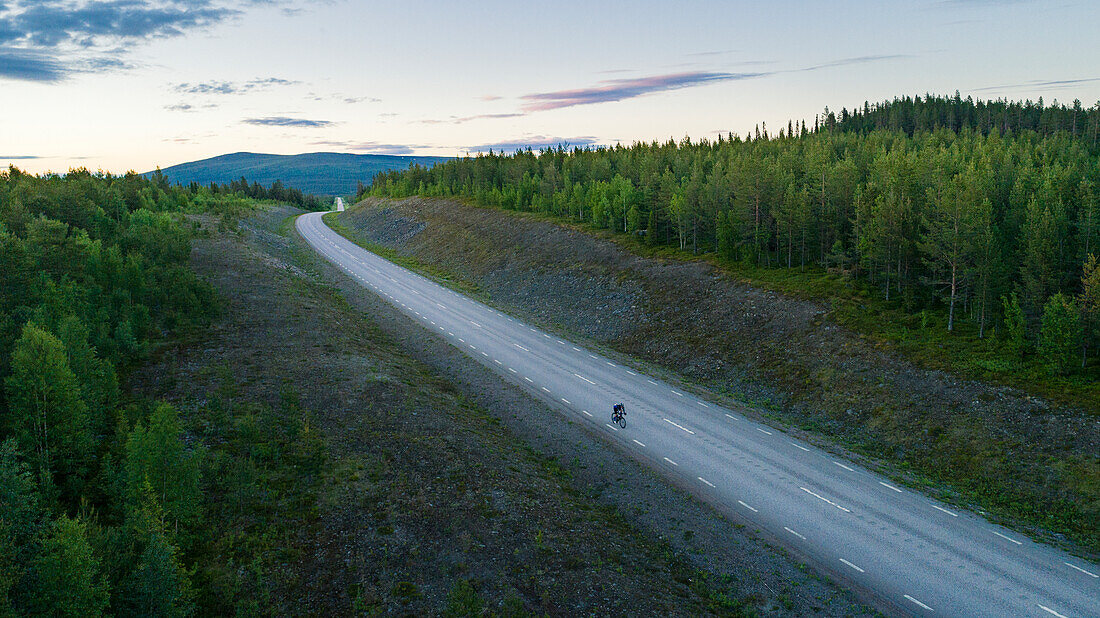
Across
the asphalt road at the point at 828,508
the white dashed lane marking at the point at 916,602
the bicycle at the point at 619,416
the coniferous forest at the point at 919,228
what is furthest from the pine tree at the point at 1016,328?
the bicycle at the point at 619,416

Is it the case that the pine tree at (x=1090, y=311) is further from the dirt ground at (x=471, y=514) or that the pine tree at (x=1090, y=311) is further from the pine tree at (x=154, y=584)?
the pine tree at (x=154, y=584)

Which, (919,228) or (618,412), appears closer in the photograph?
(618,412)

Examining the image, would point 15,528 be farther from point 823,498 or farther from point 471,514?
point 823,498

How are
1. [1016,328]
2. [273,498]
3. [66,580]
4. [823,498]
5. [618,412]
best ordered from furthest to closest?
[1016,328]
[618,412]
[823,498]
[273,498]
[66,580]

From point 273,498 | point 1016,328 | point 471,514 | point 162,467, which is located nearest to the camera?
point 162,467

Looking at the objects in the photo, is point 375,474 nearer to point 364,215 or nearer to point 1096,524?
point 1096,524

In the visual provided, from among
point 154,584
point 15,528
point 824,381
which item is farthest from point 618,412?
point 15,528

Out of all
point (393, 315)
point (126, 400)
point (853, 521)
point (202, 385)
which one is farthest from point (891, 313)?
point (126, 400)

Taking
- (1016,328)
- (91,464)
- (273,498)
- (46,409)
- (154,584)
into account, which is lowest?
(273,498)
